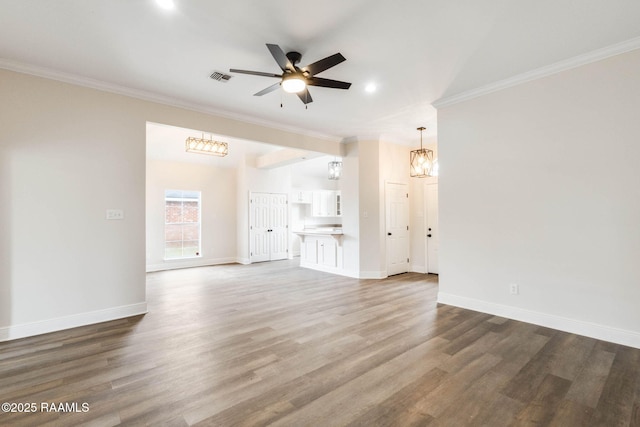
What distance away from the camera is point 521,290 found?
3533 mm

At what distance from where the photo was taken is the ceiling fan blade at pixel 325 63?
2572 millimetres

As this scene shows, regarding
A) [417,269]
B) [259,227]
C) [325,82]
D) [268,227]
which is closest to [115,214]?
[325,82]

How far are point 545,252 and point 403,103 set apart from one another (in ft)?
8.83

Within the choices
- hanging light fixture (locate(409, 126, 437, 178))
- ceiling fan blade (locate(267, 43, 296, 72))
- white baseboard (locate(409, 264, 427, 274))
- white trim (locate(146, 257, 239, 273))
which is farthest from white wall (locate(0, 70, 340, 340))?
white baseboard (locate(409, 264, 427, 274))

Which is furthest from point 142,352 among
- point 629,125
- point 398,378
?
point 629,125

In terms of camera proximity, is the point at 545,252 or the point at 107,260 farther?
the point at 107,260

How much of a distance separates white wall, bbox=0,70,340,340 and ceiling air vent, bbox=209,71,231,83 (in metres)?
1.13

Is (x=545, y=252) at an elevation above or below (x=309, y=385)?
above

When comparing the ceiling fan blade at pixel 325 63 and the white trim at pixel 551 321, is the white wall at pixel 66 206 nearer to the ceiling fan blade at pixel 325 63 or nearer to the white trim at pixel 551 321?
the ceiling fan blade at pixel 325 63

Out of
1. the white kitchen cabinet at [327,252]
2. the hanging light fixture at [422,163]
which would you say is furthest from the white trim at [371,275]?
the hanging light fixture at [422,163]

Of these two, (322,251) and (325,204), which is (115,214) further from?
(325,204)

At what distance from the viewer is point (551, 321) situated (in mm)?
3295

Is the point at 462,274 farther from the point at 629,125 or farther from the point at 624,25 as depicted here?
the point at 624,25

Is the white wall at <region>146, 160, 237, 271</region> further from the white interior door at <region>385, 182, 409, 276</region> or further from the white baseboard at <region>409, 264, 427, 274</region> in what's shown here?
the white baseboard at <region>409, 264, 427, 274</region>
